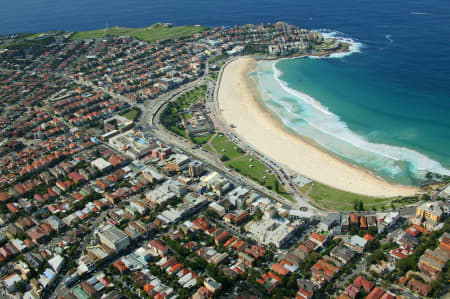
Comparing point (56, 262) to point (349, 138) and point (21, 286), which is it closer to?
point (21, 286)

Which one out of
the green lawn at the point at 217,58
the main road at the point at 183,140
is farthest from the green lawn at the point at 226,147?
the green lawn at the point at 217,58

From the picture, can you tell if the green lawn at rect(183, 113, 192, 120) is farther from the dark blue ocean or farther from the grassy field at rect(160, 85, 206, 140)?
the dark blue ocean

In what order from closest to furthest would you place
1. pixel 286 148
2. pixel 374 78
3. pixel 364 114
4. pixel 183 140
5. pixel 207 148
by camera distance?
pixel 286 148 < pixel 207 148 < pixel 183 140 < pixel 364 114 < pixel 374 78

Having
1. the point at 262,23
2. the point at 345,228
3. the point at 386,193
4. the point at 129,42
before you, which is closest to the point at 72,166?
the point at 345,228

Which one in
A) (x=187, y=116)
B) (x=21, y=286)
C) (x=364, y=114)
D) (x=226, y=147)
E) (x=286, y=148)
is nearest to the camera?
(x=21, y=286)

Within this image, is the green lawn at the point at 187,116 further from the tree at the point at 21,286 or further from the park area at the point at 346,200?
the tree at the point at 21,286

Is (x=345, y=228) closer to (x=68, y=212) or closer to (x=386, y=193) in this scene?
(x=386, y=193)

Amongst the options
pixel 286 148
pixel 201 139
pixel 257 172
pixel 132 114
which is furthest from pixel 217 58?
pixel 257 172

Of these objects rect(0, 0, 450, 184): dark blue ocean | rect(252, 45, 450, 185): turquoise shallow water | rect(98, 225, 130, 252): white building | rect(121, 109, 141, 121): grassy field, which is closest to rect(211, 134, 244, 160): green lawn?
rect(252, 45, 450, 185): turquoise shallow water
